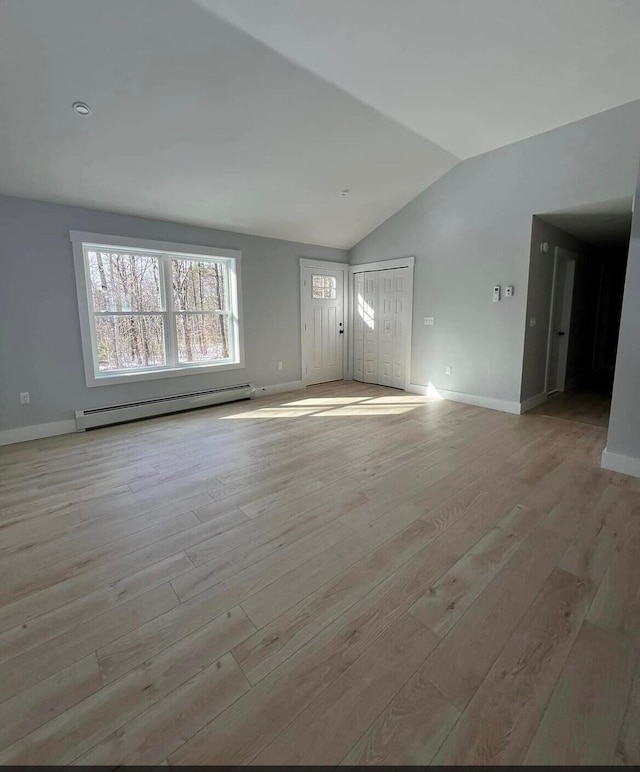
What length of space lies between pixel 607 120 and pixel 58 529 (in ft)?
18.1

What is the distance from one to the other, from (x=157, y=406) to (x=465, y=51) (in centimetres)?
448

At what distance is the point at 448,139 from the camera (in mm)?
4078

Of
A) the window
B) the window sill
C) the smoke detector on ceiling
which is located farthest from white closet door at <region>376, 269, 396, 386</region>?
the smoke detector on ceiling

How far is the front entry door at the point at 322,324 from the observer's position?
604 centimetres

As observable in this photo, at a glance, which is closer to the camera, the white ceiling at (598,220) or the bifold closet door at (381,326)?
the white ceiling at (598,220)

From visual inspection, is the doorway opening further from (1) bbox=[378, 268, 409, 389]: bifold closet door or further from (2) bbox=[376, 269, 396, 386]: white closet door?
(2) bbox=[376, 269, 396, 386]: white closet door

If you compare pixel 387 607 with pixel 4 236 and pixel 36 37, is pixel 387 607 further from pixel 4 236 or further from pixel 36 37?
pixel 4 236

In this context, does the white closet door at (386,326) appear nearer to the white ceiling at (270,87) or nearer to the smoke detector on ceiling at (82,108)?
the white ceiling at (270,87)

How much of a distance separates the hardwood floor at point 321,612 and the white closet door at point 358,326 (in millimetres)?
3624

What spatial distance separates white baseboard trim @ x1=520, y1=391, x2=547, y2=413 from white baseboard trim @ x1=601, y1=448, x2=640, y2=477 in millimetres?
1577

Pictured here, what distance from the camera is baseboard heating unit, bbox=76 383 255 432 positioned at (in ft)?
13.3

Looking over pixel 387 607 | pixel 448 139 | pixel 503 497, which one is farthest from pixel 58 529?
pixel 448 139

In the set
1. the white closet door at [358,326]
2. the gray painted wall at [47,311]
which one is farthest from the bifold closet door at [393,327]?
the gray painted wall at [47,311]

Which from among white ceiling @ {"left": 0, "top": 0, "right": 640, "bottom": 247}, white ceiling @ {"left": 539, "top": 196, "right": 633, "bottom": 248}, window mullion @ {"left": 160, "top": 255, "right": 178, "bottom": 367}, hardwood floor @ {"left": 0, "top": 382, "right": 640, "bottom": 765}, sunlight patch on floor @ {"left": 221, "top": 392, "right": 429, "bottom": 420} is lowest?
hardwood floor @ {"left": 0, "top": 382, "right": 640, "bottom": 765}
